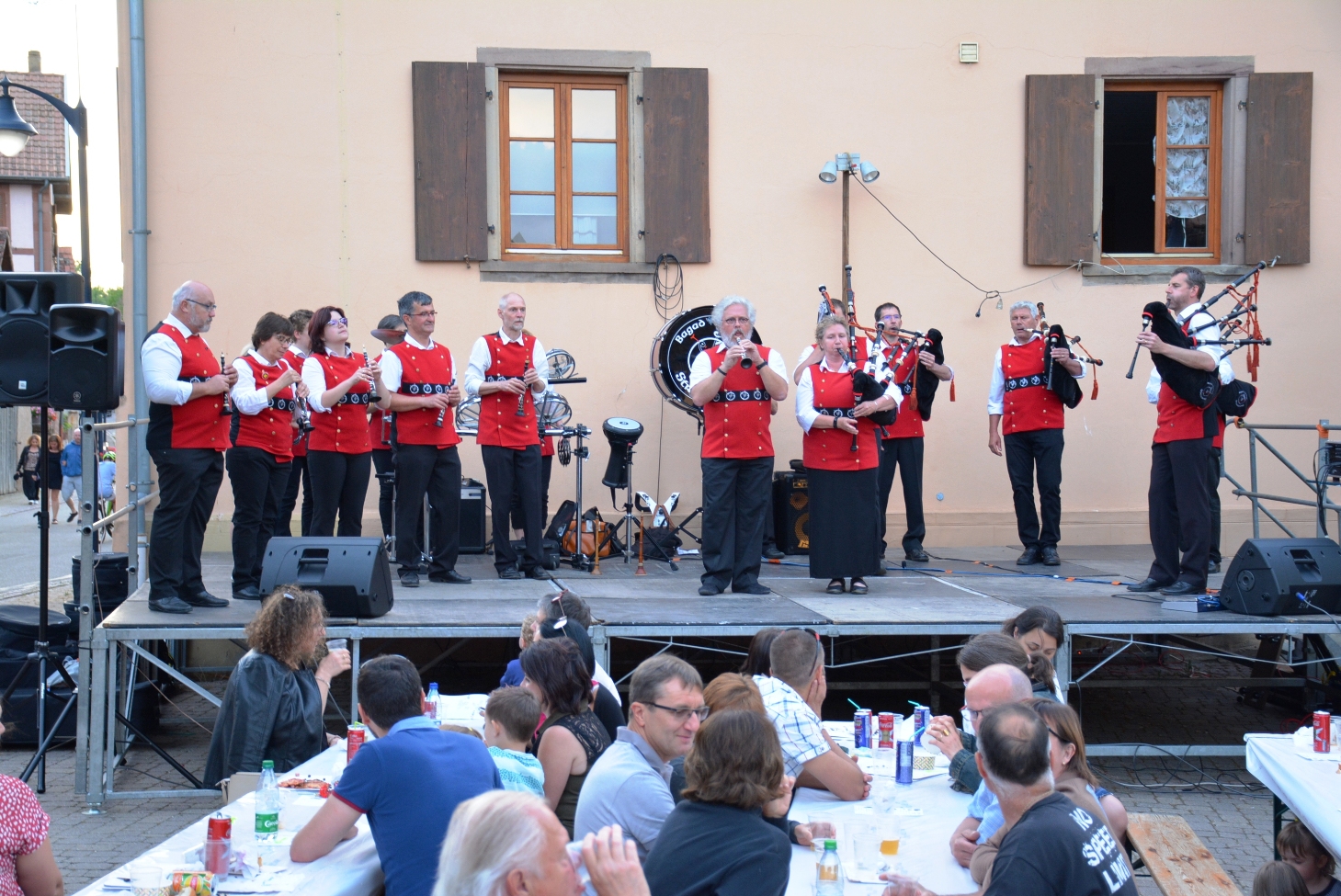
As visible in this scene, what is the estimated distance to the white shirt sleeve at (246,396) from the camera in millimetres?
6605

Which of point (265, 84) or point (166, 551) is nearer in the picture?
point (166, 551)

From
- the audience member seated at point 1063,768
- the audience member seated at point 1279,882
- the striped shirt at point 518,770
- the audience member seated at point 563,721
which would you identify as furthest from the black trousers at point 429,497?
the audience member seated at point 1279,882

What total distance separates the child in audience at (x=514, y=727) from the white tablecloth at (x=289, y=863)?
44 centimetres

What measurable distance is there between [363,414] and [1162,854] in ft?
16.0

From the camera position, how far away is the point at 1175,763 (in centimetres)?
680

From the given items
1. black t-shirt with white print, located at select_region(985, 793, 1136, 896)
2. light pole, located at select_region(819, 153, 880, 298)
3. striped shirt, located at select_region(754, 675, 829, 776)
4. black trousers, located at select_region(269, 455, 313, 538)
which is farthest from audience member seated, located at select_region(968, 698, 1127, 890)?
light pole, located at select_region(819, 153, 880, 298)

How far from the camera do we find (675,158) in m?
9.41

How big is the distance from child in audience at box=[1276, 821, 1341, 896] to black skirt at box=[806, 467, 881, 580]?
3369 millimetres

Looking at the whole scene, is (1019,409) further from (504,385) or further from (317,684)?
(317,684)

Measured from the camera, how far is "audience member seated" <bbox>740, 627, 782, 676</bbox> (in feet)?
13.7

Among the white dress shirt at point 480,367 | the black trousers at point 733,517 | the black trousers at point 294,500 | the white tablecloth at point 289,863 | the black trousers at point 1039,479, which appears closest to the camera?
the white tablecloth at point 289,863

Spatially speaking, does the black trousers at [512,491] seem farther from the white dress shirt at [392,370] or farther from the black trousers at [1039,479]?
the black trousers at [1039,479]

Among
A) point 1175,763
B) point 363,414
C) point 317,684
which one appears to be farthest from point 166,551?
point 1175,763

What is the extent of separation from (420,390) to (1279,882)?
517cm
